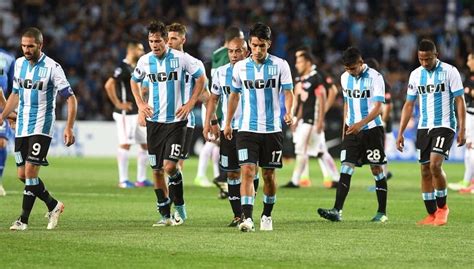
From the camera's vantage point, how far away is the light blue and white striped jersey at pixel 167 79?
13.5 meters

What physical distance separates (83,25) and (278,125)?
73.5ft

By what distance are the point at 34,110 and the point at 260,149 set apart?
2.58m

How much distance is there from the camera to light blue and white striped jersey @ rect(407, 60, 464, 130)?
13938 mm

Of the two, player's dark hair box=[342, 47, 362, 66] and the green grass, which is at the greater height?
player's dark hair box=[342, 47, 362, 66]

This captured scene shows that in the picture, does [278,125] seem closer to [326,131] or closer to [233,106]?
[233,106]

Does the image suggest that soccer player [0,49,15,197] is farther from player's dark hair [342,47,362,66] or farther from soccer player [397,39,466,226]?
soccer player [397,39,466,226]

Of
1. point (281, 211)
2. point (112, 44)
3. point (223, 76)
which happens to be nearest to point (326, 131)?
point (112, 44)

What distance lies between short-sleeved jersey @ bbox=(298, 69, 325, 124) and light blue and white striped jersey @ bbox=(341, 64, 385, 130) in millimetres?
5698

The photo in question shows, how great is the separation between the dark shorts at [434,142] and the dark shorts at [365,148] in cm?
60

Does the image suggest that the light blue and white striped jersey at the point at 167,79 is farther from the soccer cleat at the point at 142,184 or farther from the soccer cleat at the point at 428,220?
the soccer cleat at the point at 142,184

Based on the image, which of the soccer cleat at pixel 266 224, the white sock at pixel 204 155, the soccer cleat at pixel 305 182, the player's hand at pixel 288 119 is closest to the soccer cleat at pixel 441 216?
the soccer cleat at pixel 266 224

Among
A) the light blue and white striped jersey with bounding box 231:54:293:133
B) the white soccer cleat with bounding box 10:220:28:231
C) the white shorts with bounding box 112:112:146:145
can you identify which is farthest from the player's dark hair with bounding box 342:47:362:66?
the white shorts with bounding box 112:112:146:145

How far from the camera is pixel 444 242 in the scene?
1203 centimetres

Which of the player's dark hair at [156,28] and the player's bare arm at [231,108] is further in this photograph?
the player's dark hair at [156,28]
